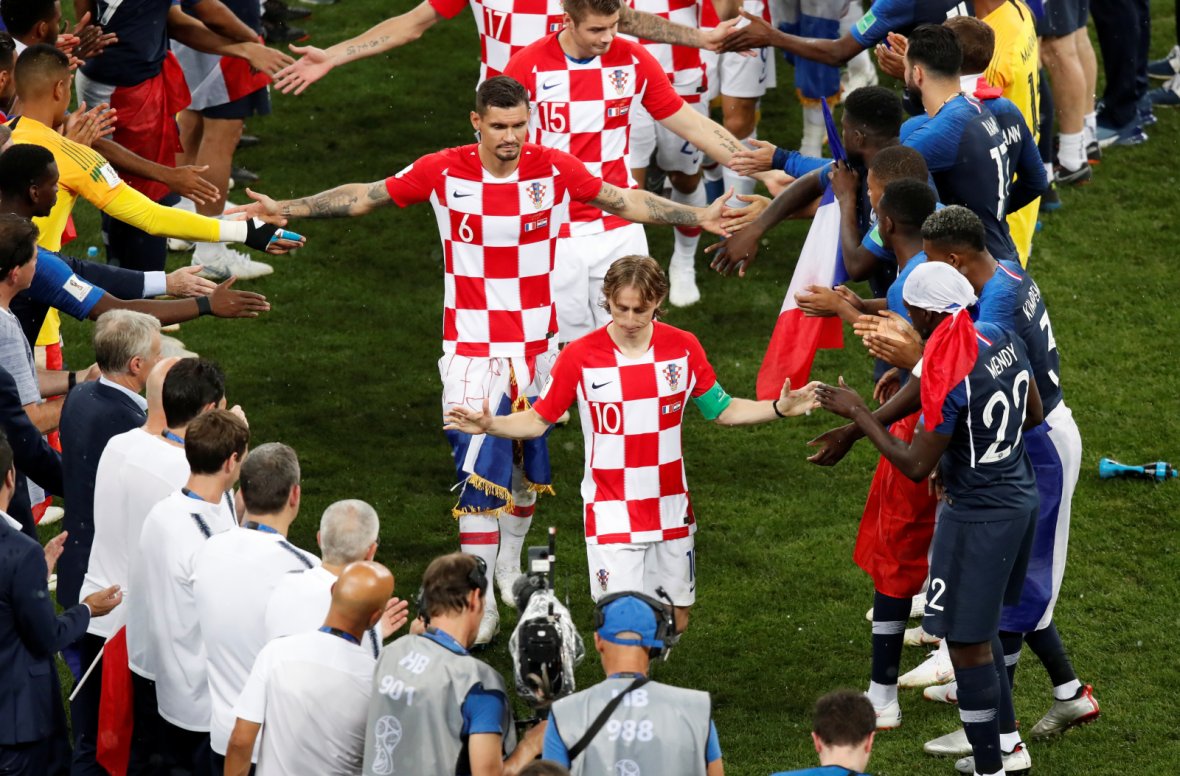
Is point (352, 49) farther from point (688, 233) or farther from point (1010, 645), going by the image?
point (1010, 645)

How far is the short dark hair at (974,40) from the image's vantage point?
7230 mm

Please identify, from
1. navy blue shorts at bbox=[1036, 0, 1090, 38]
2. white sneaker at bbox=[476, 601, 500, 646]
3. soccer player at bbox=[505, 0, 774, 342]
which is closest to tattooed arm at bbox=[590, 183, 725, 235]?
soccer player at bbox=[505, 0, 774, 342]

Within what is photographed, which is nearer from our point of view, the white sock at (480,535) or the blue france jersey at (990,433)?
the blue france jersey at (990,433)

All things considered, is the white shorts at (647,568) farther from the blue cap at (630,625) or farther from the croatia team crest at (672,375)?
the blue cap at (630,625)

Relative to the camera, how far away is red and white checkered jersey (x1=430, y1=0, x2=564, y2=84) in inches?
333

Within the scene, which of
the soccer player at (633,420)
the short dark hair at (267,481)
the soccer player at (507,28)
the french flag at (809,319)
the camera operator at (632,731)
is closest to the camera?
the camera operator at (632,731)

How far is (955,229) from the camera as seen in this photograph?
5.73 metres

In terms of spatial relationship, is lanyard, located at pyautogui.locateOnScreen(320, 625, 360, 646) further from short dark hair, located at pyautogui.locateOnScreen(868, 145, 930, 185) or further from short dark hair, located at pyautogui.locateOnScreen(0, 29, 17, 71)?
short dark hair, located at pyautogui.locateOnScreen(0, 29, 17, 71)

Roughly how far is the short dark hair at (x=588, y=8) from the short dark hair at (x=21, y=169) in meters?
2.47

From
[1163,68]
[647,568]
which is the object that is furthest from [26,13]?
[1163,68]

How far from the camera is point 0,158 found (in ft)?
21.4

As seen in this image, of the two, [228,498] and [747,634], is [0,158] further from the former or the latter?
[747,634]

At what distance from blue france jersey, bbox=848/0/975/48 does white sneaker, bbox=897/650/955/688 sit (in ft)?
11.4

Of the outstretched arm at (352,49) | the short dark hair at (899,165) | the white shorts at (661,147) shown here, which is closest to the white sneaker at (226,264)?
the outstretched arm at (352,49)
